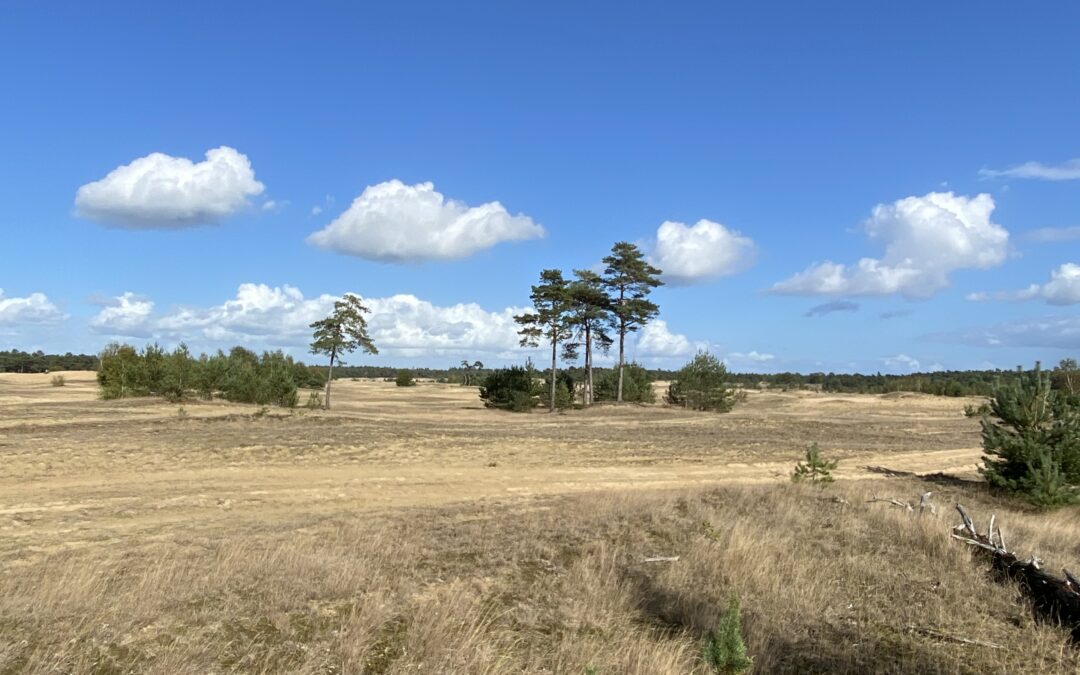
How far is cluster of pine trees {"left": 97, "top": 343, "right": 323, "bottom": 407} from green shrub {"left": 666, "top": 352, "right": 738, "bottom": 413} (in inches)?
1163

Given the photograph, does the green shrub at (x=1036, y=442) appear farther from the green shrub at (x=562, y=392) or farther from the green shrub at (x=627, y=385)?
the green shrub at (x=627, y=385)

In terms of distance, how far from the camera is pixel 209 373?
49469mm

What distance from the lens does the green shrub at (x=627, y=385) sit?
57.4m

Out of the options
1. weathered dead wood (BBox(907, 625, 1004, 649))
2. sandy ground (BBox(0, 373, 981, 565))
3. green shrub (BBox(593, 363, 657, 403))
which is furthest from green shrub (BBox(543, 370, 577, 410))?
weathered dead wood (BBox(907, 625, 1004, 649))

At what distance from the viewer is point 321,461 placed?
21.8 metres

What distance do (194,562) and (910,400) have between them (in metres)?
76.4

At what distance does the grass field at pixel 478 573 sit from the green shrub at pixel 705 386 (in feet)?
110

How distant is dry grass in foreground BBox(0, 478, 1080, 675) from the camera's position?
556 cm

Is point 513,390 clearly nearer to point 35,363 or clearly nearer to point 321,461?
point 321,461

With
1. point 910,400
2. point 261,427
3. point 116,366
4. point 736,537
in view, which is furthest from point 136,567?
point 910,400

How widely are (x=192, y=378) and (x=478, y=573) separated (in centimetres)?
4559

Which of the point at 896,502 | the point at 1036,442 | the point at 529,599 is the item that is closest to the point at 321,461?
the point at 529,599

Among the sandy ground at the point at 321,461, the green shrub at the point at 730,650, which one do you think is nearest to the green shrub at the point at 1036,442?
the sandy ground at the point at 321,461

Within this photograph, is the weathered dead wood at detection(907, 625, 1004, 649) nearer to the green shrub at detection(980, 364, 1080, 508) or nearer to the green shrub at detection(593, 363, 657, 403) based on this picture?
the green shrub at detection(980, 364, 1080, 508)
